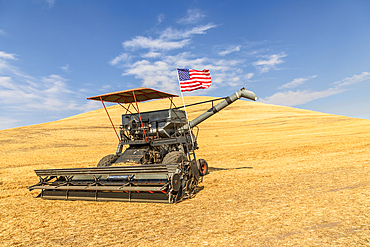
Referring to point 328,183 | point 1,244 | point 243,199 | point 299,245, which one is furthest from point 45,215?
point 328,183

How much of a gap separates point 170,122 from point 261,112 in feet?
166

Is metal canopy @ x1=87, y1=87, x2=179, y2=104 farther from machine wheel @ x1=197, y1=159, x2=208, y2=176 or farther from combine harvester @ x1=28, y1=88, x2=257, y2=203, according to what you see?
machine wheel @ x1=197, y1=159, x2=208, y2=176

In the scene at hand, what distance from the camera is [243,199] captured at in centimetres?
730

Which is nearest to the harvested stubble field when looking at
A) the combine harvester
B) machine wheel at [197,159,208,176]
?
the combine harvester

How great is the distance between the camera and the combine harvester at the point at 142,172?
7434mm

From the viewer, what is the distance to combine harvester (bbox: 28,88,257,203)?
293 inches

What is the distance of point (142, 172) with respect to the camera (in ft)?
24.8

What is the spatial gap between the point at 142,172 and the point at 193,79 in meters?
5.81

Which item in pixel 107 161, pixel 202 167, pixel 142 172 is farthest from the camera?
pixel 202 167

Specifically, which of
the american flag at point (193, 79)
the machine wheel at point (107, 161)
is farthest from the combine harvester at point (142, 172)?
the american flag at point (193, 79)

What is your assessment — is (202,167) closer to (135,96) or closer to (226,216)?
(135,96)

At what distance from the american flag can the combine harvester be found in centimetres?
116

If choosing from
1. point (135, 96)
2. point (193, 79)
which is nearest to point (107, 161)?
point (135, 96)

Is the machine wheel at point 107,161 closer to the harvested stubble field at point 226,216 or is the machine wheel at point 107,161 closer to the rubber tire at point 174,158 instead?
the harvested stubble field at point 226,216
